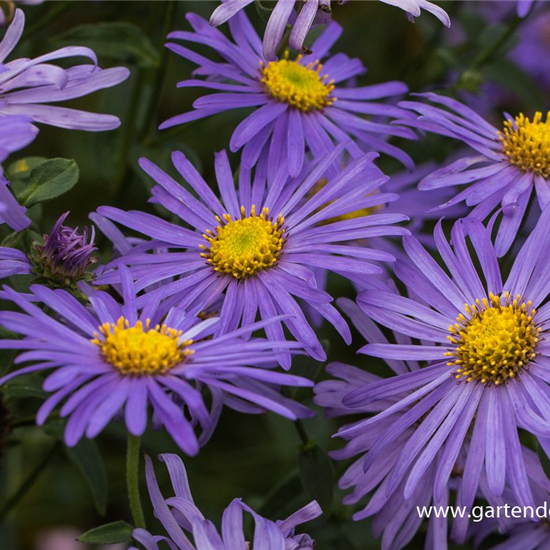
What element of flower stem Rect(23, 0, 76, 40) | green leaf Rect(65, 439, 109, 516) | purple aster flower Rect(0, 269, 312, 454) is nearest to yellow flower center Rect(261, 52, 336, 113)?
flower stem Rect(23, 0, 76, 40)

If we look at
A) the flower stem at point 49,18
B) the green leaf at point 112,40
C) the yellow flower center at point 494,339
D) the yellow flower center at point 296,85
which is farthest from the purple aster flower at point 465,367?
the flower stem at point 49,18

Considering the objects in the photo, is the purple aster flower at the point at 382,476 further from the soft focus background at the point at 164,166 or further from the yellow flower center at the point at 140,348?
the yellow flower center at the point at 140,348

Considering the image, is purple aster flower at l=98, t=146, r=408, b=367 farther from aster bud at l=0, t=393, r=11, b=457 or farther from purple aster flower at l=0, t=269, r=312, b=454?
aster bud at l=0, t=393, r=11, b=457

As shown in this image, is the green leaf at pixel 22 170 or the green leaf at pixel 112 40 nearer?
the green leaf at pixel 22 170

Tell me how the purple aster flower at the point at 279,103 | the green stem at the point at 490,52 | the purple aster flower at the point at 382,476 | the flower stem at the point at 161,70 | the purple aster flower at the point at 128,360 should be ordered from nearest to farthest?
the purple aster flower at the point at 128,360
the purple aster flower at the point at 382,476
the purple aster flower at the point at 279,103
the flower stem at the point at 161,70
the green stem at the point at 490,52

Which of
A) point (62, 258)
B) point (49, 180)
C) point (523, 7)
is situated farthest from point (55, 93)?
point (523, 7)

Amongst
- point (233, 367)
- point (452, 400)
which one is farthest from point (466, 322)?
point (233, 367)

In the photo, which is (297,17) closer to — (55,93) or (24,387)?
(55,93)
